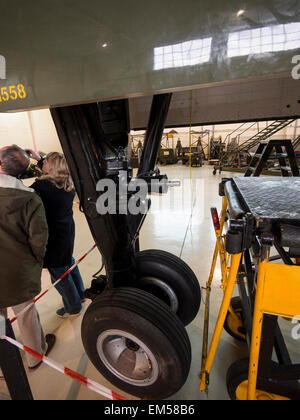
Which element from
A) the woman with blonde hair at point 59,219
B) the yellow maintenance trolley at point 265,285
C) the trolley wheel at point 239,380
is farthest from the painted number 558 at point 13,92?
the trolley wheel at point 239,380

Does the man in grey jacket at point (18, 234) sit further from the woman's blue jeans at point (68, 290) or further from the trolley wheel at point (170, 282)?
the trolley wheel at point (170, 282)

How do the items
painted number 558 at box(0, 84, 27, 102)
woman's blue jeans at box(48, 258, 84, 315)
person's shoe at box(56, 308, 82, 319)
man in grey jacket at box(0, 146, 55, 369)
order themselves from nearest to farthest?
painted number 558 at box(0, 84, 27, 102)
man in grey jacket at box(0, 146, 55, 369)
woman's blue jeans at box(48, 258, 84, 315)
person's shoe at box(56, 308, 82, 319)

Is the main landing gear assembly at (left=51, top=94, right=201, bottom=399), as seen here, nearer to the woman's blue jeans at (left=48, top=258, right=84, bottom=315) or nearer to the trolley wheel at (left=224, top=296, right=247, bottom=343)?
the woman's blue jeans at (left=48, top=258, right=84, bottom=315)

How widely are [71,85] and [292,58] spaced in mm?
648

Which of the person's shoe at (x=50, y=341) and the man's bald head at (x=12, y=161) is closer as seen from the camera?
the man's bald head at (x=12, y=161)

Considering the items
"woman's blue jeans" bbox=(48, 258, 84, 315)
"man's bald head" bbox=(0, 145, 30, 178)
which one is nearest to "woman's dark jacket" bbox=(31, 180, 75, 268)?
"woman's blue jeans" bbox=(48, 258, 84, 315)

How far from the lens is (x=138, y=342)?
123 centimetres

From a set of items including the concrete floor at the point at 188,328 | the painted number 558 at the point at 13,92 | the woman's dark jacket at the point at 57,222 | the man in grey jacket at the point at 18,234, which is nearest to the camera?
the painted number 558 at the point at 13,92

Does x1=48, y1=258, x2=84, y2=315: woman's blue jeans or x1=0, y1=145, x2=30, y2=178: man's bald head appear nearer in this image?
x1=0, y1=145, x2=30, y2=178: man's bald head

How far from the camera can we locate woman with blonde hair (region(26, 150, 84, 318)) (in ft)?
5.93

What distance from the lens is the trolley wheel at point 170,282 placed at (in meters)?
1.83

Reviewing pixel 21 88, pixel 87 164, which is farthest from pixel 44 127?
pixel 21 88

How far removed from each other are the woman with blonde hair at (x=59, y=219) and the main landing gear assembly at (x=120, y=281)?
1.84ft

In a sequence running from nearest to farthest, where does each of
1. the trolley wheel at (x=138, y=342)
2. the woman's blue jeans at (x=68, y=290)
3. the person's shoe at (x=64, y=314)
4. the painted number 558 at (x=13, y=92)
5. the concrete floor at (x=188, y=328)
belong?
the painted number 558 at (x=13, y=92) < the trolley wheel at (x=138, y=342) < the concrete floor at (x=188, y=328) < the woman's blue jeans at (x=68, y=290) < the person's shoe at (x=64, y=314)
